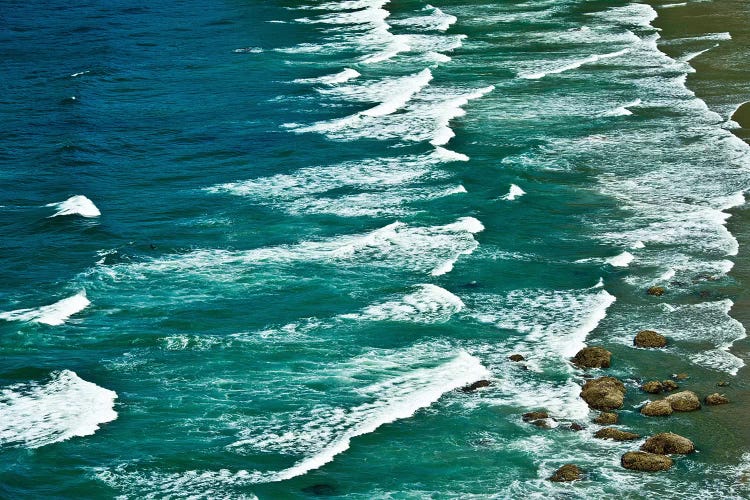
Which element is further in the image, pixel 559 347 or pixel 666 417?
pixel 559 347

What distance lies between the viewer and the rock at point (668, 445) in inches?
786

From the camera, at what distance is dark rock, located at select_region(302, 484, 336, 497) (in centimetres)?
1959

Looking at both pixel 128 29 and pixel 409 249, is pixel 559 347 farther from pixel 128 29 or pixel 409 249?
pixel 128 29

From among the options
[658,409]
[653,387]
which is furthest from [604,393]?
[653,387]

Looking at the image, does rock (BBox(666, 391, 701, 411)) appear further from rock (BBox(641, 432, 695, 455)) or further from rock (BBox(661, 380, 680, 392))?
rock (BBox(641, 432, 695, 455))

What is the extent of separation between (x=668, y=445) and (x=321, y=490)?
5.88 metres

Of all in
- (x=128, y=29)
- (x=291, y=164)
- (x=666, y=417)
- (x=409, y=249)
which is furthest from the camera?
(x=128, y=29)

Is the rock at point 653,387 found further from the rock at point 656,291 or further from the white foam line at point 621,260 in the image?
the white foam line at point 621,260

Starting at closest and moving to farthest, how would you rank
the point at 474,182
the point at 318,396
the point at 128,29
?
the point at 318,396
the point at 474,182
the point at 128,29

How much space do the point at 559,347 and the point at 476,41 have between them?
34.6 m

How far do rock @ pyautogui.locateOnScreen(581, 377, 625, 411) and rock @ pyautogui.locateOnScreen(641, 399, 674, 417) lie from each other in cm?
50

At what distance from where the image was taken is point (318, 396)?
2286cm

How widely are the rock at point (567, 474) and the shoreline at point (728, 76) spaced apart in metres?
2.74

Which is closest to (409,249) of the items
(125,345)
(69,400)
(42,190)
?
(125,345)
